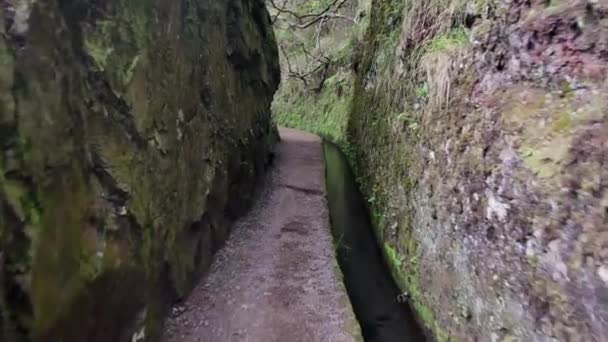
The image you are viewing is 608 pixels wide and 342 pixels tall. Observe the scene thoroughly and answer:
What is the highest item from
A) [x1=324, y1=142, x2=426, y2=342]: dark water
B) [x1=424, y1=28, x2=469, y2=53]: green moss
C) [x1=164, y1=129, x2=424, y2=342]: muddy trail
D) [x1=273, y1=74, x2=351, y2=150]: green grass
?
[x1=424, y1=28, x2=469, y2=53]: green moss

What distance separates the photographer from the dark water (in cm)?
484

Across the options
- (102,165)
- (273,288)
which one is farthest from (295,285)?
(102,165)

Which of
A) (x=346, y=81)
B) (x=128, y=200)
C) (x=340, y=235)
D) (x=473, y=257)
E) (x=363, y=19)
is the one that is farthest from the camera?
(x=346, y=81)

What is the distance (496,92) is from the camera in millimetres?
3525

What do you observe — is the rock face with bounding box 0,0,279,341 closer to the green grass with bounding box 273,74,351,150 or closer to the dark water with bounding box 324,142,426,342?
the dark water with bounding box 324,142,426,342

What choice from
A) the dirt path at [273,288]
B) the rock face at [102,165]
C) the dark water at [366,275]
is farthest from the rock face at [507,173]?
the rock face at [102,165]

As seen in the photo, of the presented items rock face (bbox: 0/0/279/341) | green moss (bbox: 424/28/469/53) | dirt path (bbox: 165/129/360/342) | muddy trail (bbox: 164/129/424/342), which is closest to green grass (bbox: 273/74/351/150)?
muddy trail (bbox: 164/129/424/342)

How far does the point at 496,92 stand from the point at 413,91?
234cm

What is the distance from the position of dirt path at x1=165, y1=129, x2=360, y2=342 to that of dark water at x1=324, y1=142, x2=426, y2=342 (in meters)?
0.52

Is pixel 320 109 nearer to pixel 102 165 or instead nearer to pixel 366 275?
pixel 366 275

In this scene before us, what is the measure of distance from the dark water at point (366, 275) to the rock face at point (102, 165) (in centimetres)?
221

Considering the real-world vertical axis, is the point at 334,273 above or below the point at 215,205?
below

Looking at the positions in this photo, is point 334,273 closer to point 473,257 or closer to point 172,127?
point 473,257

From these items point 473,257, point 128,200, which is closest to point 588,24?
point 473,257
